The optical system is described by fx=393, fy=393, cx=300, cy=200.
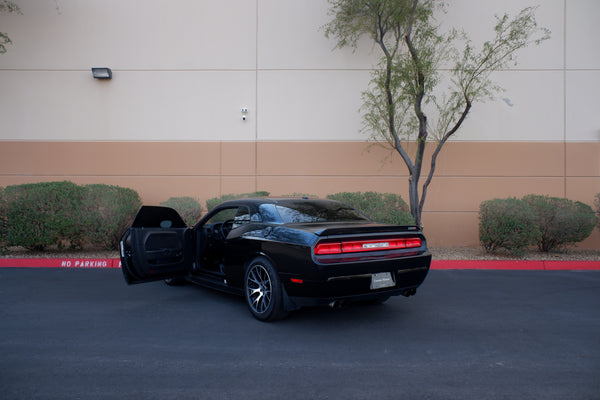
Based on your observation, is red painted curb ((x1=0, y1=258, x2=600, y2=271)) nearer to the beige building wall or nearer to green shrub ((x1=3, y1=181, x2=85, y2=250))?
green shrub ((x1=3, y1=181, x2=85, y2=250))

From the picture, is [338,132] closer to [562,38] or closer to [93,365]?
[562,38]

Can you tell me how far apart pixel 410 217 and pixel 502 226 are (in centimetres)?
197

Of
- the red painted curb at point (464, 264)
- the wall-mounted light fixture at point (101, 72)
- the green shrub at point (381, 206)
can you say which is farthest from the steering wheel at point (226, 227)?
Result: the wall-mounted light fixture at point (101, 72)

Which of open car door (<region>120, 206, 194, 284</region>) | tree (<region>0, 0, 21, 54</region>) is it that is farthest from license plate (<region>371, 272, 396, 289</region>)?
tree (<region>0, 0, 21, 54</region>)

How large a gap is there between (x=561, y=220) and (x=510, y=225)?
1413mm

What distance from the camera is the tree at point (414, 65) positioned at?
343 inches

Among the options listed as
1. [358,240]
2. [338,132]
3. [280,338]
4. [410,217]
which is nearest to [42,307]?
[280,338]

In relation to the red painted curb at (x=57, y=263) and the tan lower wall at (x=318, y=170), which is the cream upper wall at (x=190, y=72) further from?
the red painted curb at (x=57, y=263)

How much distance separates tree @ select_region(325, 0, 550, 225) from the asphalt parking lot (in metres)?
4.51

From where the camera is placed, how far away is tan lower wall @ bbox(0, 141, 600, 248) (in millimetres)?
10656

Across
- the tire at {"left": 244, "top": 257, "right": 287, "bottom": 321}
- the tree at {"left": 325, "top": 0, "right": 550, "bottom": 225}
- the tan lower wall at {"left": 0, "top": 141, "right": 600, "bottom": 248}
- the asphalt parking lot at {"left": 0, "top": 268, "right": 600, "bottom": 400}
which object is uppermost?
the tree at {"left": 325, "top": 0, "right": 550, "bottom": 225}

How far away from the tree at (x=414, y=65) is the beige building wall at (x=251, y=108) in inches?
26.6

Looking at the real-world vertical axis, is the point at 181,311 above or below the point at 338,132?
below

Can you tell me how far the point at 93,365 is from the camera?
3.34m
